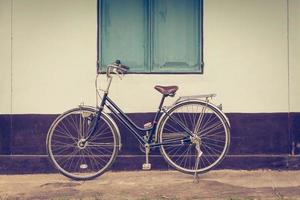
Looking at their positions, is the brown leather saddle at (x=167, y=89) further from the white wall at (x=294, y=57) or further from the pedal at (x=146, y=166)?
the white wall at (x=294, y=57)

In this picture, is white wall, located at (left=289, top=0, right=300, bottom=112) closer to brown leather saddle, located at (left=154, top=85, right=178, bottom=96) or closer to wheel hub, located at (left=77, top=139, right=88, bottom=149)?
brown leather saddle, located at (left=154, top=85, right=178, bottom=96)

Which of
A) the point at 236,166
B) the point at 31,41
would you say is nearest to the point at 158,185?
the point at 236,166

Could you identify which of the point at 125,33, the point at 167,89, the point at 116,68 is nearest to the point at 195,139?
the point at 167,89

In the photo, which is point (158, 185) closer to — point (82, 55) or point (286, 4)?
point (82, 55)

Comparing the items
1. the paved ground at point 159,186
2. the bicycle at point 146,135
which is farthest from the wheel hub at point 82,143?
the paved ground at point 159,186

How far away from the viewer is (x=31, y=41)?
7.77m

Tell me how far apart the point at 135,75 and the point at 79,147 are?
128 cm

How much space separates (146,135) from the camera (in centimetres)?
748

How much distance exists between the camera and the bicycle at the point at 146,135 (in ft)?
24.0

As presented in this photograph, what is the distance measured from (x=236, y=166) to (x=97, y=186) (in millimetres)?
2035

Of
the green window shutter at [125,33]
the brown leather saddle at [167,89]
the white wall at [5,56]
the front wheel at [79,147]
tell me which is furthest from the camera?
the green window shutter at [125,33]

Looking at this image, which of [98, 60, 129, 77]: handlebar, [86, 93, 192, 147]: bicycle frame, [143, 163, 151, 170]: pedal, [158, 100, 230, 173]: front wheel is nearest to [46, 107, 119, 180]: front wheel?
[86, 93, 192, 147]: bicycle frame

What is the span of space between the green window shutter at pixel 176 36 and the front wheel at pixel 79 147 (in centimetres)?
121

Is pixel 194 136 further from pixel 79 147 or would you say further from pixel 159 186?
pixel 79 147
